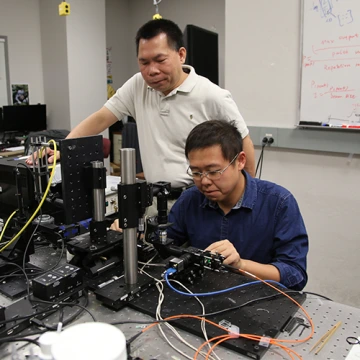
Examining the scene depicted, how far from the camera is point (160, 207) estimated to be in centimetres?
122

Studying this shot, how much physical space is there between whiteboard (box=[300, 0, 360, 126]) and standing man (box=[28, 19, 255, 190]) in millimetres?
768

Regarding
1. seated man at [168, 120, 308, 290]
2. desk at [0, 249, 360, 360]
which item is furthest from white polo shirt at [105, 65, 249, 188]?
desk at [0, 249, 360, 360]

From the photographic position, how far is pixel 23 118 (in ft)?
15.3

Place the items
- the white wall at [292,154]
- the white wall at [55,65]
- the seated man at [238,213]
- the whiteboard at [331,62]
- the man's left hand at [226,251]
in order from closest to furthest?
1. the man's left hand at [226,251]
2. the seated man at [238,213]
3. the whiteboard at [331,62]
4. the white wall at [292,154]
5. the white wall at [55,65]

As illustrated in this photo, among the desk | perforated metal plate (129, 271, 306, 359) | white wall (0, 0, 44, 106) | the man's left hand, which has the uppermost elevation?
white wall (0, 0, 44, 106)

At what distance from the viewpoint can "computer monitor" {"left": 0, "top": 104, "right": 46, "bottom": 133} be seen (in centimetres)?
451

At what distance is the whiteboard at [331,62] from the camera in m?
2.26

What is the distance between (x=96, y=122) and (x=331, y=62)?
4.69ft

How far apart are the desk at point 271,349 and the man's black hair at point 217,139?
55 cm

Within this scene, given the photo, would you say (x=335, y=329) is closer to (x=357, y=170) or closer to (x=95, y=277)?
(x=95, y=277)

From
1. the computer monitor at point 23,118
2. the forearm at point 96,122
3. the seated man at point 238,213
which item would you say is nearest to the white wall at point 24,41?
the computer monitor at point 23,118

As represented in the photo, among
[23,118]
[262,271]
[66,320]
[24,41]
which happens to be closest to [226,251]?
[262,271]

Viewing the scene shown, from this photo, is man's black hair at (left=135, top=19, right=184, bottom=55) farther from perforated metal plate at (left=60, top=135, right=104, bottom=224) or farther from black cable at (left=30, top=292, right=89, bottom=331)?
black cable at (left=30, top=292, right=89, bottom=331)

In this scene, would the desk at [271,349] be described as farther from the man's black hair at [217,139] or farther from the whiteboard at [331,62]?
the whiteboard at [331,62]
